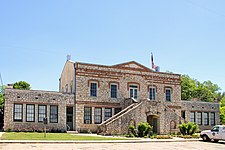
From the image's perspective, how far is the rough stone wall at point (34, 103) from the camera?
3391cm

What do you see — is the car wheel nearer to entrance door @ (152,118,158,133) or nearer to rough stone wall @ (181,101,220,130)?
entrance door @ (152,118,158,133)

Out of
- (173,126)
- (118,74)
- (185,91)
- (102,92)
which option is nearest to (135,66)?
(118,74)

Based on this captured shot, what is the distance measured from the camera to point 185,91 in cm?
6938

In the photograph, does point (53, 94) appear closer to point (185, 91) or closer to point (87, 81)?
point (87, 81)

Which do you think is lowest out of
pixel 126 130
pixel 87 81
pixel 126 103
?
pixel 126 130

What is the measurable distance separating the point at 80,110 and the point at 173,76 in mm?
14618

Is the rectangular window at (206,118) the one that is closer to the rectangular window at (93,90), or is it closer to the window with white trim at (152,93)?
the window with white trim at (152,93)

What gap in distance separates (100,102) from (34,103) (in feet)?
25.8

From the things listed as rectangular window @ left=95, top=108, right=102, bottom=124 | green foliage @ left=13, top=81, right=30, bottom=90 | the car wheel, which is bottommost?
the car wheel

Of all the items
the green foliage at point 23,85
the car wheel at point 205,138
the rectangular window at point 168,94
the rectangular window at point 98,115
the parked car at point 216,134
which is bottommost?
the car wheel at point 205,138

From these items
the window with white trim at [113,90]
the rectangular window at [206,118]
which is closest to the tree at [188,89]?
the rectangular window at [206,118]

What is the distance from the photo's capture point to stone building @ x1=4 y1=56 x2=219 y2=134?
34375 mm

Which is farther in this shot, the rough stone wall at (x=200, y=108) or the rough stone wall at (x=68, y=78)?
the rough stone wall at (x=200, y=108)

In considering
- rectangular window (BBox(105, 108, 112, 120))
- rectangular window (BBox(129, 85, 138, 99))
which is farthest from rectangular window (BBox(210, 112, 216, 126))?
Answer: rectangular window (BBox(105, 108, 112, 120))
